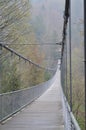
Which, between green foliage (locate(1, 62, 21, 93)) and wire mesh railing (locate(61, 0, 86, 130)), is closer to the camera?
wire mesh railing (locate(61, 0, 86, 130))

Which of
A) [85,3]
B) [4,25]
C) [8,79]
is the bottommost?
[8,79]

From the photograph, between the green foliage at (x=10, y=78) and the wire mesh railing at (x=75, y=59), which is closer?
the wire mesh railing at (x=75, y=59)

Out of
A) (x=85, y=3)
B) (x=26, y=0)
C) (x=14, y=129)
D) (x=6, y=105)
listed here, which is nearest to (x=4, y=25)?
(x=26, y=0)

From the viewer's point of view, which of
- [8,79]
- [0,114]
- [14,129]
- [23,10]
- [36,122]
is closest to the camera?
[14,129]

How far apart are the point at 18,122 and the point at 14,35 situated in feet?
40.6

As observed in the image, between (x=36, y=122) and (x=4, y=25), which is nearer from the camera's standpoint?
(x=36, y=122)

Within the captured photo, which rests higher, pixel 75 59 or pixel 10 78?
pixel 75 59

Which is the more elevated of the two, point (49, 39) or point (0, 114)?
point (49, 39)

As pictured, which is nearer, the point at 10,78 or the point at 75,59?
the point at 75,59

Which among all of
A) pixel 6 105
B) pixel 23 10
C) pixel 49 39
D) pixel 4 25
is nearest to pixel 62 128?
pixel 6 105

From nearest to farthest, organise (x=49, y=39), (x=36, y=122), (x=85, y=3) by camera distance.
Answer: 1. (x=85, y=3)
2. (x=36, y=122)
3. (x=49, y=39)

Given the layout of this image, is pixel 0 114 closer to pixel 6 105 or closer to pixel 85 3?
pixel 6 105

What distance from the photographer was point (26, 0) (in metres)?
21.3

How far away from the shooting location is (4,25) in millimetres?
20234
